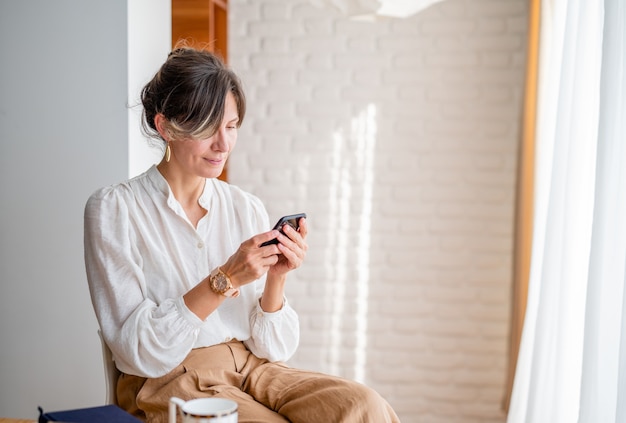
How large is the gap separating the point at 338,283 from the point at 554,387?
4.35 feet

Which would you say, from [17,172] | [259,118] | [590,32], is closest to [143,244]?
[17,172]

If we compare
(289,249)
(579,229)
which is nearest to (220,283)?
(289,249)

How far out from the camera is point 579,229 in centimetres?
197

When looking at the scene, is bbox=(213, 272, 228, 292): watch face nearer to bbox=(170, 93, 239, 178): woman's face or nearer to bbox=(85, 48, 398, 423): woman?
bbox=(85, 48, 398, 423): woman

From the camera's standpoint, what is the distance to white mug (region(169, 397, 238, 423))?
1011 mm

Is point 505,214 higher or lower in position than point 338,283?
higher

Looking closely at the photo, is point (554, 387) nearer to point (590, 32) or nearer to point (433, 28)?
point (590, 32)

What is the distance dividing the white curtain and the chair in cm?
115

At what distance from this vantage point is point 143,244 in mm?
1638

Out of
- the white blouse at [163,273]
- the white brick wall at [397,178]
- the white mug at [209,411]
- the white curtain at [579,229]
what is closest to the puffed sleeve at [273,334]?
the white blouse at [163,273]

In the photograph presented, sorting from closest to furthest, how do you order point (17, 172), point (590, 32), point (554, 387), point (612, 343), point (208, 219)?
point (612, 343) < point (208, 219) < point (590, 32) < point (554, 387) < point (17, 172)

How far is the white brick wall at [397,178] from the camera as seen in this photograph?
10.3 feet

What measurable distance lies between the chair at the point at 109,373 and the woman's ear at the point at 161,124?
19.8 inches

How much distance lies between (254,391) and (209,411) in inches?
22.1
